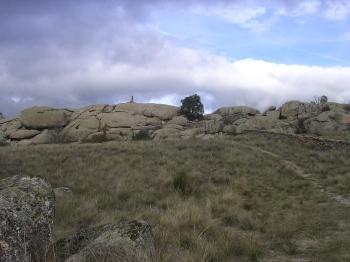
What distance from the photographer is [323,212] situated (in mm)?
13383

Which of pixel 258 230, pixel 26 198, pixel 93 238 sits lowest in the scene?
pixel 258 230

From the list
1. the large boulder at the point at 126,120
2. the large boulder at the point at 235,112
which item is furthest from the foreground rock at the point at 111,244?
the large boulder at the point at 235,112

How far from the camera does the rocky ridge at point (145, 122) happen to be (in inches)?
1857

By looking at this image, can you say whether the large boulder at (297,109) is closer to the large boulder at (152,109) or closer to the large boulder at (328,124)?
the large boulder at (328,124)

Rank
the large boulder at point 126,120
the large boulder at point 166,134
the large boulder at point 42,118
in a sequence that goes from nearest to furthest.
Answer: the large boulder at point 166,134 < the large boulder at point 126,120 < the large boulder at point 42,118

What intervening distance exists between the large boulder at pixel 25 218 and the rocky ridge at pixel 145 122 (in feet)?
125

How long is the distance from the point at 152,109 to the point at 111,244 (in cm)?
5410

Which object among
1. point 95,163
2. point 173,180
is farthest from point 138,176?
point 95,163

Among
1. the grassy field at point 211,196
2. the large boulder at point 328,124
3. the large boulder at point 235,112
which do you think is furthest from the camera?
the large boulder at point 235,112

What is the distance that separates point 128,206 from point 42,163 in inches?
376

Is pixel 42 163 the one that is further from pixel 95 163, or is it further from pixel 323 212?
pixel 323 212

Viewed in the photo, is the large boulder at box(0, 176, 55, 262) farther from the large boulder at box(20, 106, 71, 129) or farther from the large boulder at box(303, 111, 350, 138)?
the large boulder at box(20, 106, 71, 129)

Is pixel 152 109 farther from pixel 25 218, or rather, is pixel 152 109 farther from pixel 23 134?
pixel 25 218

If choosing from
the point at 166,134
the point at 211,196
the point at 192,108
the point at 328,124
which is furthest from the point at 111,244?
the point at 192,108
